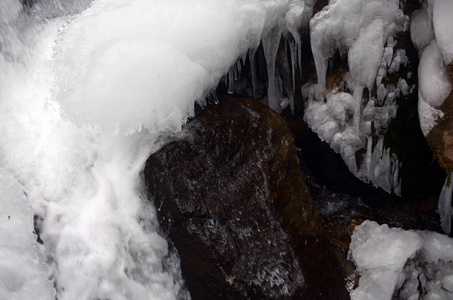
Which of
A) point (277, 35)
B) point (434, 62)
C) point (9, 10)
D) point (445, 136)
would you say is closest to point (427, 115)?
point (445, 136)

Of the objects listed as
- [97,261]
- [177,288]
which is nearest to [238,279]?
[177,288]

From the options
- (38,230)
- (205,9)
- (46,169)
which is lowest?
(38,230)

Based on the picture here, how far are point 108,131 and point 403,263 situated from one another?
242 centimetres

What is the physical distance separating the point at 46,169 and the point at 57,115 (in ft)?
1.50

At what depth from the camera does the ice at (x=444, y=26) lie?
2762 mm

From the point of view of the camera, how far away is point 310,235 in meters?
2.86

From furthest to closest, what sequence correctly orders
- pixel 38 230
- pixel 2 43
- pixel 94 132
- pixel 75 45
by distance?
pixel 2 43, pixel 94 132, pixel 38 230, pixel 75 45

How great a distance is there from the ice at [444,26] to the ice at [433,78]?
93 mm

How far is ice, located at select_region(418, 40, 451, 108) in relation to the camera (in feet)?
9.25

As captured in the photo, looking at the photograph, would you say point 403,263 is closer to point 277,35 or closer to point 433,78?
point 433,78

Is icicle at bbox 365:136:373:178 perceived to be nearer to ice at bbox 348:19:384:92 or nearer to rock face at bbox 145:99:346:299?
ice at bbox 348:19:384:92

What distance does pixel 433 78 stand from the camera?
288cm

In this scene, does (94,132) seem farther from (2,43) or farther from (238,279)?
(238,279)

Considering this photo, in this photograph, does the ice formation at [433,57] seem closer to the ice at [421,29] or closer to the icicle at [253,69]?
the ice at [421,29]
